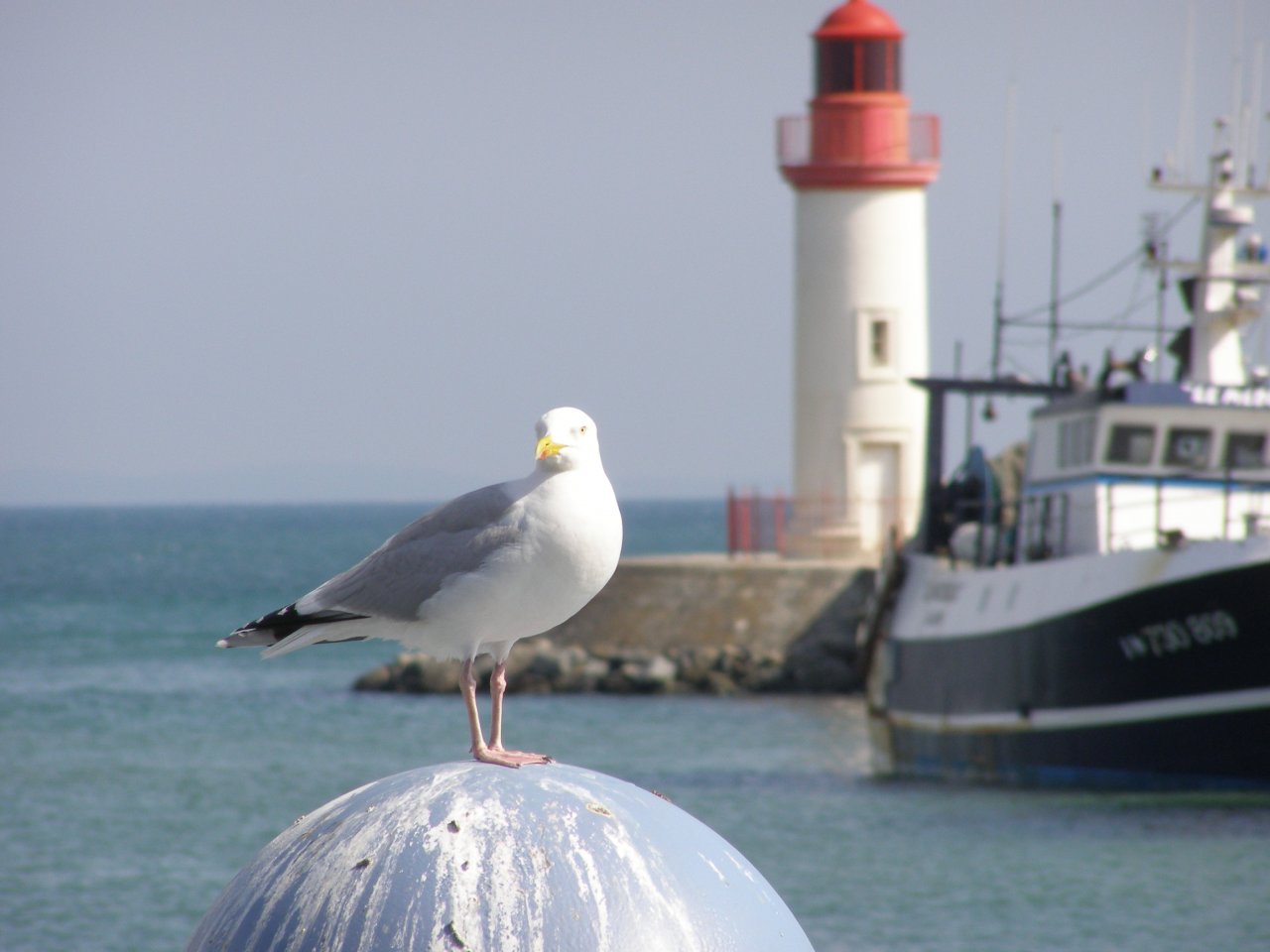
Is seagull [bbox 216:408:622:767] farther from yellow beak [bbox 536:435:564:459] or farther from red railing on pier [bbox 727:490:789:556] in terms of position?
red railing on pier [bbox 727:490:789:556]

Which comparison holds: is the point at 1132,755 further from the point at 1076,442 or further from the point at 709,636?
the point at 709,636

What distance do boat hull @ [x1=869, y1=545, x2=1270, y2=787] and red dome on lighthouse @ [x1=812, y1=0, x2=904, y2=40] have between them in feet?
58.5

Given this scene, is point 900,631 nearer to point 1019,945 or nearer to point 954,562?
point 954,562

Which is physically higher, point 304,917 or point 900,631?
point 304,917

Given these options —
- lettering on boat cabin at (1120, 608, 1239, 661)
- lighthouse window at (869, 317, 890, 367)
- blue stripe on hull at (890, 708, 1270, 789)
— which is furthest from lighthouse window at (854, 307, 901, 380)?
lettering on boat cabin at (1120, 608, 1239, 661)

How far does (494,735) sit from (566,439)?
71 centimetres

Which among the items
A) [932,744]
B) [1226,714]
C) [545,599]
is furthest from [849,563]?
[545,599]

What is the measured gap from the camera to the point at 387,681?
132ft

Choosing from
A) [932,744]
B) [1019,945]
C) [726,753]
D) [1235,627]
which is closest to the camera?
[1019,945]

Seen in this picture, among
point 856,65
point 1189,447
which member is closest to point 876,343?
point 856,65

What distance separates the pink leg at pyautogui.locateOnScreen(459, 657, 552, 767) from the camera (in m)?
4.66

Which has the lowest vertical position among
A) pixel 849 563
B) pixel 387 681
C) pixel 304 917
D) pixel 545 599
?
pixel 387 681

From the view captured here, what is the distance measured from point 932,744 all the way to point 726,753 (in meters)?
4.44

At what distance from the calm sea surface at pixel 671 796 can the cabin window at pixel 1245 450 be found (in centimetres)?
346
